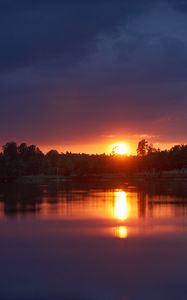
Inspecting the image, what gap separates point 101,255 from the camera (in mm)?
19438

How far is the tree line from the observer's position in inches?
5640

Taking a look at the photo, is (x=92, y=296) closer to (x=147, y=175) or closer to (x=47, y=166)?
(x=147, y=175)

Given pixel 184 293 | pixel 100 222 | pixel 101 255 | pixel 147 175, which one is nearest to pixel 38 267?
pixel 101 255

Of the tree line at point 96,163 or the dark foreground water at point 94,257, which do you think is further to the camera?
the tree line at point 96,163

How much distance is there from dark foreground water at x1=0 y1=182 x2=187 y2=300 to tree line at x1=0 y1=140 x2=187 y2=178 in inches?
3800

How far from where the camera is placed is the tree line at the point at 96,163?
470 feet

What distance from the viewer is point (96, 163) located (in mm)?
159000

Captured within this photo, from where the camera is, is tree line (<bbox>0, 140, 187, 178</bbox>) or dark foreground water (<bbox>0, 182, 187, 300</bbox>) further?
tree line (<bbox>0, 140, 187, 178</bbox>)

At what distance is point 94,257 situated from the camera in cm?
1902

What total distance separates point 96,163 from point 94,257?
139988mm

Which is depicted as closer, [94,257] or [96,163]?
[94,257]

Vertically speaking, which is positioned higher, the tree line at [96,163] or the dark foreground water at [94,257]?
the tree line at [96,163]

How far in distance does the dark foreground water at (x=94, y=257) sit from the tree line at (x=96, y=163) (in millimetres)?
96525

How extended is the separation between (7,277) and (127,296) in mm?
4279
